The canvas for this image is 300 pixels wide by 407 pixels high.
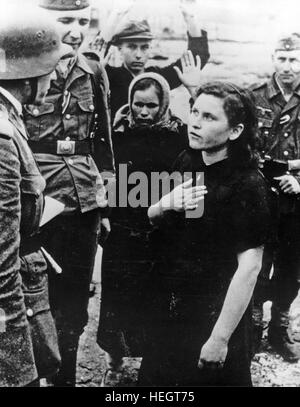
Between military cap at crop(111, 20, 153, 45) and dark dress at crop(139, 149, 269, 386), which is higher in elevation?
military cap at crop(111, 20, 153, 45)

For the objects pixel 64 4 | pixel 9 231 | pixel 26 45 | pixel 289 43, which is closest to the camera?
pixel 9 231

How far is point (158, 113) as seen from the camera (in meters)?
3.52

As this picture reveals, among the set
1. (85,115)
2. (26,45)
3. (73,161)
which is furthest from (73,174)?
(26,45)

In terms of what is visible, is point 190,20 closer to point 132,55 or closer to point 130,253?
point 132,55

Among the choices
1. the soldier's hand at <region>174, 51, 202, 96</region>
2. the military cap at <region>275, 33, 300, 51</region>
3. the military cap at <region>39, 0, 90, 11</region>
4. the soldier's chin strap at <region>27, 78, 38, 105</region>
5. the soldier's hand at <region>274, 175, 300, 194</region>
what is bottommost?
the soldier's hand at <region>274, 175, 300, 194</region>

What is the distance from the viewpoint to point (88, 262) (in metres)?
3.59

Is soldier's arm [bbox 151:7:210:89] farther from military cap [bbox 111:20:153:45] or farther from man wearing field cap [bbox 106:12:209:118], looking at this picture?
military cap [bbox 111:20:153:45]

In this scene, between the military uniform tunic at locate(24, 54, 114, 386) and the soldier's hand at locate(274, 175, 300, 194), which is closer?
the military uniform tunic at locate(24, 54, 114, 386)

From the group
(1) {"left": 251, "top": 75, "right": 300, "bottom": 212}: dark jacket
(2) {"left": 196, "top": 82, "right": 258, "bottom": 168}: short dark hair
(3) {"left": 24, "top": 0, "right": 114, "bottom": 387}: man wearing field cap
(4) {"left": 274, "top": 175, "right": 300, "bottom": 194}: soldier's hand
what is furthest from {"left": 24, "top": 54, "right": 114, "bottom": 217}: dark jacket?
(4) {"left": 274, "top": 175, "right": 300, "bottom": 194}: soldier's hand

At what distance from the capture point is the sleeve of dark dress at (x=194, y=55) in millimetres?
3508

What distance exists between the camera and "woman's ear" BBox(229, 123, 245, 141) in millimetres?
3473

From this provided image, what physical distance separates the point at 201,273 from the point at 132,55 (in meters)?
1.39

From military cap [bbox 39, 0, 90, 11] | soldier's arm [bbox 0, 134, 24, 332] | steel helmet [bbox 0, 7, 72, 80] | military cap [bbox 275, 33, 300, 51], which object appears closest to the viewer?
soldier's arm [bbox 0, 134, 24, 332]
